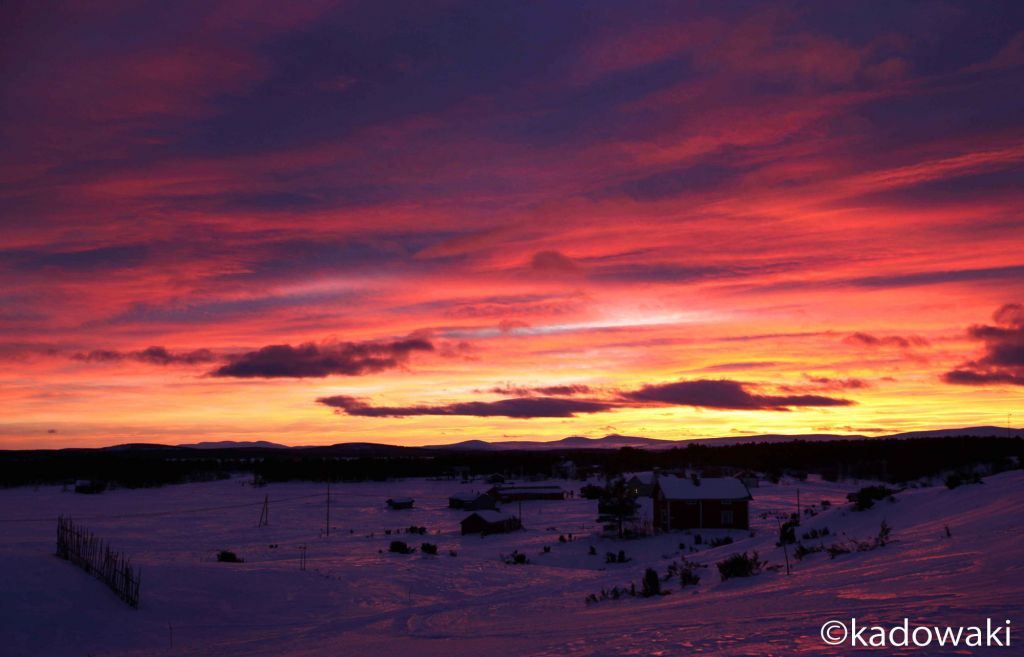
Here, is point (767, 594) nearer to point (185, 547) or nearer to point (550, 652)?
point (550, 652)

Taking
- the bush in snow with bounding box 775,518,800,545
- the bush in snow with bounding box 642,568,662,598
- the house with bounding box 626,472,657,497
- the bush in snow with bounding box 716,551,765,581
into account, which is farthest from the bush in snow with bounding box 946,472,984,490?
the house with bounding box 626,472,657,497

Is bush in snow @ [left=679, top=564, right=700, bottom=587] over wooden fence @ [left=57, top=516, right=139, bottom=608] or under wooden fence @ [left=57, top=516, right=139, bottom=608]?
over

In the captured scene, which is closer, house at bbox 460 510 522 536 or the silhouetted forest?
house at bbox 460 510 522 536

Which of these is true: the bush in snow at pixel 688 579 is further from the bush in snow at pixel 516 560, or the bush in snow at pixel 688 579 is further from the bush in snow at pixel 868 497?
the bush in snow at pixel 516 560

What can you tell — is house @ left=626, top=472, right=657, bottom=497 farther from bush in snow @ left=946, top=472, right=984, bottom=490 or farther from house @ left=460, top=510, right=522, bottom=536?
bush in snow @ left=946, top=472, right=984, bottom=490

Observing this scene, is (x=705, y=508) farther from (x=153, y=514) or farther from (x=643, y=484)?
(x=153, y=514)

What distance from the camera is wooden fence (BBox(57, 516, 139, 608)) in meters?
24.4

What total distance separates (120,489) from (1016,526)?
11552 cm

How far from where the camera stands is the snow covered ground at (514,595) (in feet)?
38.4

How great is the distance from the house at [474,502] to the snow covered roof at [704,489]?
21337 millimetres

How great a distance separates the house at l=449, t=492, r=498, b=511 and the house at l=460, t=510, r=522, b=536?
42.9ft

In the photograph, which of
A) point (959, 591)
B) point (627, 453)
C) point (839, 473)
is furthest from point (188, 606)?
point (627, 453)

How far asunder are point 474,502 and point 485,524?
60.7 feet

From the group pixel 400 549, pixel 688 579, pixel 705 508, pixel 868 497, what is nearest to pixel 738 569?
pixel 688 579
